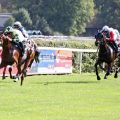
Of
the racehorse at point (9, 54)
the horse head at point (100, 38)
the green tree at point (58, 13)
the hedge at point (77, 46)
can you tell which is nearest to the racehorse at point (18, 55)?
the racehorse at point (9, 54)

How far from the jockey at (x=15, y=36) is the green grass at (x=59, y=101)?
1235 millimetres

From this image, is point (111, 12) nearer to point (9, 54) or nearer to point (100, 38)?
point (100, 38)

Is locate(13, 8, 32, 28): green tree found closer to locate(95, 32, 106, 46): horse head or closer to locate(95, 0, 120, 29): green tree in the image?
locate(95, 0, 120, 29): green tree

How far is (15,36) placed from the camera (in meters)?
20.5

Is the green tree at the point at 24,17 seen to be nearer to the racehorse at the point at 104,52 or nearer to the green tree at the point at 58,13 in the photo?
the green tree at the point at 58,13

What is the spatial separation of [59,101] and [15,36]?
5.64 m

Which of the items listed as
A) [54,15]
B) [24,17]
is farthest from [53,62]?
[54,15]

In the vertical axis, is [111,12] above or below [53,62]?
above

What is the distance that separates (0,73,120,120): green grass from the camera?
500 inches

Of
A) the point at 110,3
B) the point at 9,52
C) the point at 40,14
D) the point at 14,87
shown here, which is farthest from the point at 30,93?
the point at 110,3

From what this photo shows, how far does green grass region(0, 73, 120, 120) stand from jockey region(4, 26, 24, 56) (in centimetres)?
124

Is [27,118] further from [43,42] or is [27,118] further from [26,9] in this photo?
[26,9]

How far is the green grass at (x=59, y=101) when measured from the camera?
12.7m

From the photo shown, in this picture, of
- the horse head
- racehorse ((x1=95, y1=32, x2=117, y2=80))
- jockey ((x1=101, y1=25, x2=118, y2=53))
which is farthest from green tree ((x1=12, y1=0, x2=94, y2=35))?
the horse head
